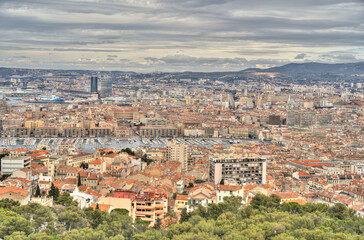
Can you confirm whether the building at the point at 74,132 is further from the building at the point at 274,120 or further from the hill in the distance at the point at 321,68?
the hill in the distance at the point at 321,68

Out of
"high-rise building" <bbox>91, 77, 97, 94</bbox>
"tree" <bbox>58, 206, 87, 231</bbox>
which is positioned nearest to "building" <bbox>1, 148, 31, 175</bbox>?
"tree" <bbox>58, 206, 87, 231</bbox>

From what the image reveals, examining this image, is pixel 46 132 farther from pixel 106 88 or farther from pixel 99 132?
pixel 106 88

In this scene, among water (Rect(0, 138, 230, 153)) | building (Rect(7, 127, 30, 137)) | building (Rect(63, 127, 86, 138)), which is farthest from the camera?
building (Rect(63, 127, 86, 138))

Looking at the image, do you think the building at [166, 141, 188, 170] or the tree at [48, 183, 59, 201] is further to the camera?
the building at [166, 141, 188, 170]

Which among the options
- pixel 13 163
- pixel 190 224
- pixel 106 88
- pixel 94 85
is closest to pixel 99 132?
pixel 13 163

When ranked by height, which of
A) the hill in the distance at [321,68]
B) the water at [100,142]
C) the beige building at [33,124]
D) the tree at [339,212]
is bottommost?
the water at [100,142]

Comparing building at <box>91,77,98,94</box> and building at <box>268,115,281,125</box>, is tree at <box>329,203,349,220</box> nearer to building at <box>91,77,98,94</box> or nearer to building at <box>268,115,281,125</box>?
building at <box>268,115,281,125</box>

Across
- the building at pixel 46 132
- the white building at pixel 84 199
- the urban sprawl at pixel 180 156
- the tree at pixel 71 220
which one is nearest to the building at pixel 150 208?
the urban sprawl at pixel 180 156
